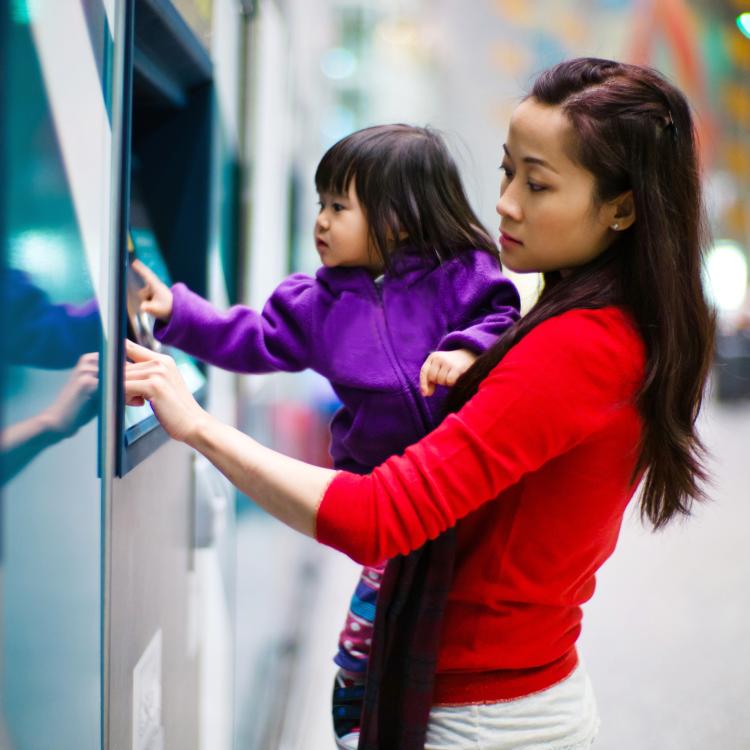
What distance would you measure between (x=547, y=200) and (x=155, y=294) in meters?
0.55

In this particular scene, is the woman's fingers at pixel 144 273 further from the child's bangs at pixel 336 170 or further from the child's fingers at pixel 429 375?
the child's fingers at pixel 429 375

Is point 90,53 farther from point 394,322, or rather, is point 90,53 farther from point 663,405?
point 663,405

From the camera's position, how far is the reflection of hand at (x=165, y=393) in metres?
0.95

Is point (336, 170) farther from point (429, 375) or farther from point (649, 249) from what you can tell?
point (649, 249)

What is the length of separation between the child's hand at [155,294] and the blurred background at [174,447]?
0.02 metres

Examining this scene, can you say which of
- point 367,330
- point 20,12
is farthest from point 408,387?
point 20,12

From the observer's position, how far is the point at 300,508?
3.04ft

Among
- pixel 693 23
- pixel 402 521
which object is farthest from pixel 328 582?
pixel 693 23

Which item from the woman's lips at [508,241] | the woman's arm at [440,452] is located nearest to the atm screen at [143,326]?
the woman's arm at [440,452]

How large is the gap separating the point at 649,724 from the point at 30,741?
8.60 feet

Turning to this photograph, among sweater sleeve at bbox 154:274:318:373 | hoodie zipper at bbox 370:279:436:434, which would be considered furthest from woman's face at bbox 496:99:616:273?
sweater sleeve at bbox 154:274:318:373

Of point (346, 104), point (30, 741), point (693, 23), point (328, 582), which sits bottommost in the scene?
point (328, 582)

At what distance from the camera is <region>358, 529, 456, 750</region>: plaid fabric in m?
1.08

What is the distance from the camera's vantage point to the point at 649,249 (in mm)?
1007
